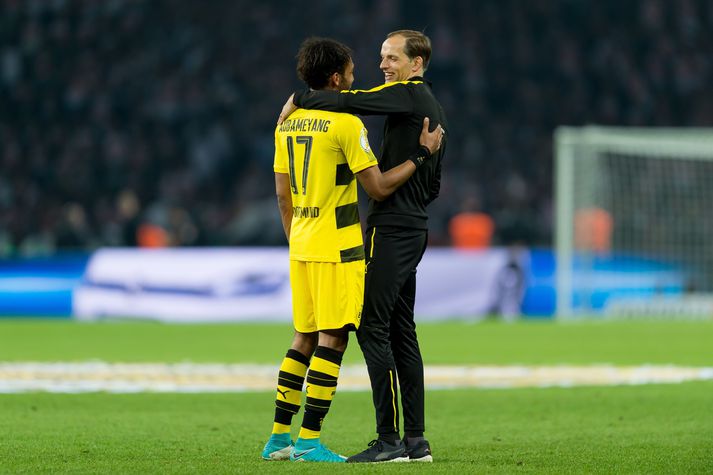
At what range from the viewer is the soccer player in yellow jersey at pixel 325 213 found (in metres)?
5.92

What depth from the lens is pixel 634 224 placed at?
80.4 ft

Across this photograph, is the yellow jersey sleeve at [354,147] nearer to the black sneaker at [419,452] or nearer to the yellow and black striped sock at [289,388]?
the yellow and black striped sock at [289,388]

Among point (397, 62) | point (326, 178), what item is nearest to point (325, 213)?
point (326, 178)

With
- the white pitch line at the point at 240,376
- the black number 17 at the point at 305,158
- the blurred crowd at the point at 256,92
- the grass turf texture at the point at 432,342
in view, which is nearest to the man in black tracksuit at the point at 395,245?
the black number 17 at the point at 305,158

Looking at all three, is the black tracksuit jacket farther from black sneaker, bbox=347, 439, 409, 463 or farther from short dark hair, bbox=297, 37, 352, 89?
black sneaker, bbox=347, 439, 409, 463

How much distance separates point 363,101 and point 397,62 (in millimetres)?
327

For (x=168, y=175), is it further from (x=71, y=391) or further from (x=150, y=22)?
(x=71, y=391)

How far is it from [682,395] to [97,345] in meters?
7.82

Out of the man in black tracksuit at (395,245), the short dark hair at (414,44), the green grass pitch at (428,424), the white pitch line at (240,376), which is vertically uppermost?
the short dark hair at (414,44)

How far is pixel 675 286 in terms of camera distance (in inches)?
844

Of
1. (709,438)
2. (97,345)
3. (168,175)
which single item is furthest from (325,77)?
(168,175)

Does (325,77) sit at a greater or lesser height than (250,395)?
greater

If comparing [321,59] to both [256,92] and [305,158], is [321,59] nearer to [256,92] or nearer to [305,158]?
[305,158]

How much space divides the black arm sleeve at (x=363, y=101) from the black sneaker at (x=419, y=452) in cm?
155
